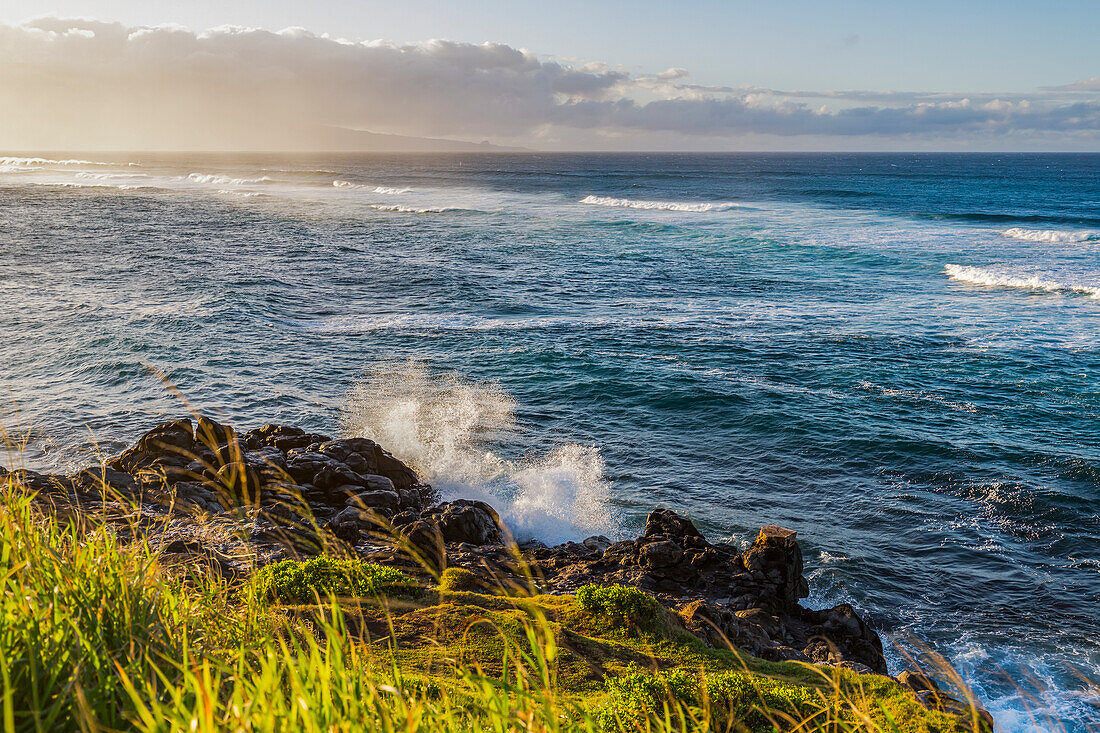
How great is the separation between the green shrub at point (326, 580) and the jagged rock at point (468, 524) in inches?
194

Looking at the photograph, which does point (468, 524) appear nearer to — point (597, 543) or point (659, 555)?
point (597, 543)

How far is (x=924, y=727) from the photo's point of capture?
6441mm

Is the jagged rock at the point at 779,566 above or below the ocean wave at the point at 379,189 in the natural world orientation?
below

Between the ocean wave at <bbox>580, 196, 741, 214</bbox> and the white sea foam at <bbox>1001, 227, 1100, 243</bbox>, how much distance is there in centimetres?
2759

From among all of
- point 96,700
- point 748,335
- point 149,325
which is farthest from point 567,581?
point 149,325

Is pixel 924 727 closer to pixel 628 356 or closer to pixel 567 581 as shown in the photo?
pixel 567 581

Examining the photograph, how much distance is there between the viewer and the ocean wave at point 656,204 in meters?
77.8

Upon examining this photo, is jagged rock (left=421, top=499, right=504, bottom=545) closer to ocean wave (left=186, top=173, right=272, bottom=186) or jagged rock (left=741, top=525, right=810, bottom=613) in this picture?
jagged rock (left=741, top=525, right=810, bottom=613)

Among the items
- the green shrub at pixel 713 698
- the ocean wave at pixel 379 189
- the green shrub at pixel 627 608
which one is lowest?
the green shrub at pixel 627 608

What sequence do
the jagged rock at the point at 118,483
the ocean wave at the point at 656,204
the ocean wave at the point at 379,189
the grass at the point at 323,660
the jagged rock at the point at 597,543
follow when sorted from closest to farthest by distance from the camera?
the grass at the point at 323,660
the jagged rock at the point at 118,483
the jagged rock at the point at 597,543
the ocean wave at the point at 656,204
the ocean wave at the point at 379,189

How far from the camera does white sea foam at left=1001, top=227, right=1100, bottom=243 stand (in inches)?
2050

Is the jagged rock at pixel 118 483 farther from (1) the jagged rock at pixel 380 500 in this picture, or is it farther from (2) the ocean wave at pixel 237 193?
(2) the ocean wave at pixel 237 193

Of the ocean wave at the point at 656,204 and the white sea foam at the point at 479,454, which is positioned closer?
the white sea foam at the point at 479,454

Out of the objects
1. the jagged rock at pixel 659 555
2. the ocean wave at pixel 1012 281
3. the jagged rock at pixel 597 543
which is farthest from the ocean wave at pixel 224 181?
the jagged rock at pixel 659 555
